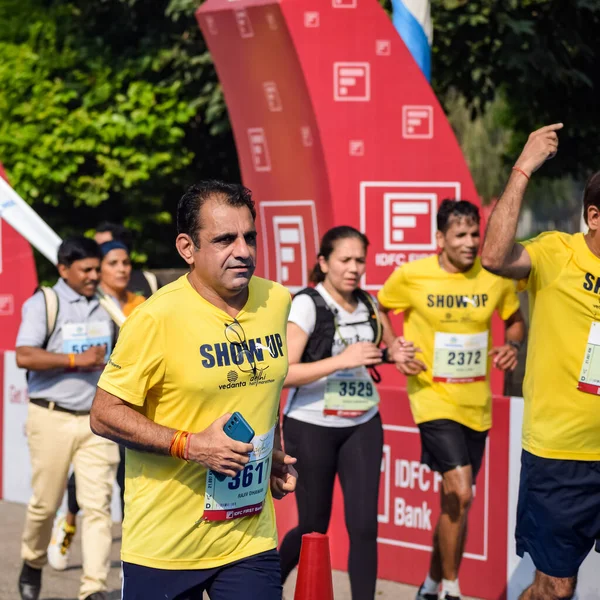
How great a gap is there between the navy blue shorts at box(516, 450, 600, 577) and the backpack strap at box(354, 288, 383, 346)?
1.58 meters

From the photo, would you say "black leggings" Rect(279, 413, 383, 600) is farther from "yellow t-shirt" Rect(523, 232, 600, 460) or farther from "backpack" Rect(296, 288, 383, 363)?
"yellow t-shirt" Rect(523, 232, 600, 460)

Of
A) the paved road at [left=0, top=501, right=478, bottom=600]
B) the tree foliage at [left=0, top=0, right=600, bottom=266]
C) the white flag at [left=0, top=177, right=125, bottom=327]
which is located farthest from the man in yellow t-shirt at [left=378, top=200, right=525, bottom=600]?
the tree foliage at [left=0, top=0, right=600, bottom=266]

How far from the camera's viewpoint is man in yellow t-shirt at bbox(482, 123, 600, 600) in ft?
15.7

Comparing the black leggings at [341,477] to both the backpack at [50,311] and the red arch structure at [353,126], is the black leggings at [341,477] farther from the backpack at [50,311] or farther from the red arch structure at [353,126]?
the red arch structure at [353,126]

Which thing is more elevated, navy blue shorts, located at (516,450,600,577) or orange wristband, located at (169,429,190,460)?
orange wristband, located at (169,429,190,460)

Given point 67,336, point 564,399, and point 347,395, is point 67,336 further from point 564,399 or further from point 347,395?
point 564,399

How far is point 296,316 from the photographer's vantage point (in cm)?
614

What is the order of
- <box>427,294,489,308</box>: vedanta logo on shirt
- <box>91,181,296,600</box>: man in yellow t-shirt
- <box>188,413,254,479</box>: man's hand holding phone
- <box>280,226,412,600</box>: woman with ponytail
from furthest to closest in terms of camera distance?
<box>427,294,489,308</box>: vedanta logo on shirt < <box>280,226,412,600</box>: woman with ponytail < <box>91,181,296,600</box>: man in yellow t-shirt < <box>188,413,254,479</box>: man's hand holding phone

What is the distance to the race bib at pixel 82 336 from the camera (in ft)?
22.5

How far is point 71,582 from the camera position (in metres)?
7.70

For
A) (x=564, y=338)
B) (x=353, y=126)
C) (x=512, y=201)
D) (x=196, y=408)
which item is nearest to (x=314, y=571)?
(x=196, y=408)

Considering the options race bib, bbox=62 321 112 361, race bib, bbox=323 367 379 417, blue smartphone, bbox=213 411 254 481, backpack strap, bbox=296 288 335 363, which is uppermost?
blue smartphone, bbox=213 411 254 481

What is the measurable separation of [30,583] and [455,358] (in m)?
2.67

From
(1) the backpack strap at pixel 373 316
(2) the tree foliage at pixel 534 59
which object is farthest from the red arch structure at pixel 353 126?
(2) the tree foliage at pixel 534 59
